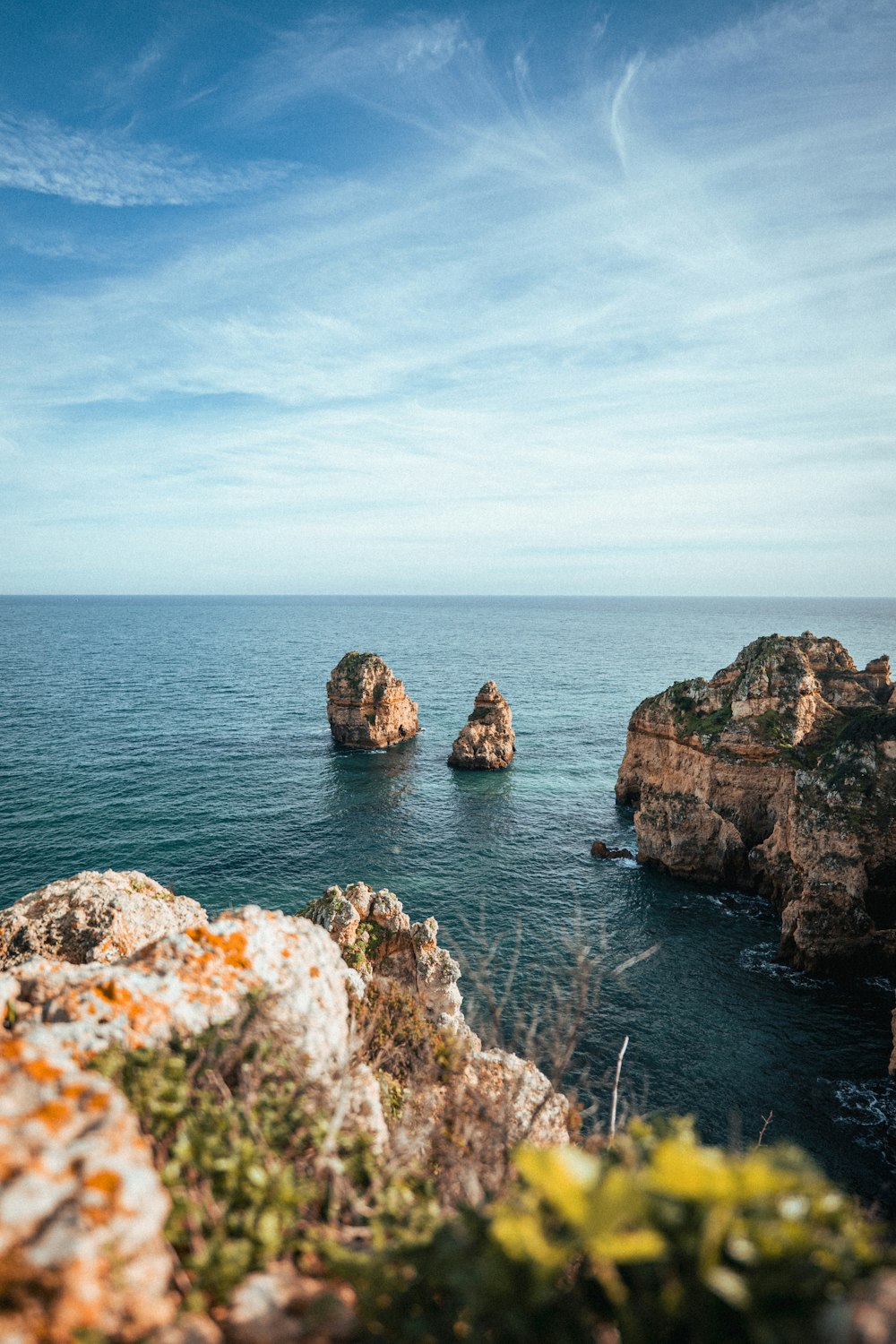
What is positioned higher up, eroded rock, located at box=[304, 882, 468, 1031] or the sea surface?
eroded rock, located at box=[304, 882, 468, 1031]

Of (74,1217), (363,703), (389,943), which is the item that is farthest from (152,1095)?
(363,703)

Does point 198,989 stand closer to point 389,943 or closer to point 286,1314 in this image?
point 286,1314

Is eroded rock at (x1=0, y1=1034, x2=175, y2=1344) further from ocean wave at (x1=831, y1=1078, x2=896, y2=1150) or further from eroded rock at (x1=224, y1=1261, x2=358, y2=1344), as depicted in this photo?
ocean wave at (x1=831, y1=1078, x2=896, y2=1150)

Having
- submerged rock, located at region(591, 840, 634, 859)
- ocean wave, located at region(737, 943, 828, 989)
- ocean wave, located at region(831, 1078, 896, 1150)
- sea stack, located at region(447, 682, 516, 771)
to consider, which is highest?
sea stack, located at region(447, 682, 516, 771)

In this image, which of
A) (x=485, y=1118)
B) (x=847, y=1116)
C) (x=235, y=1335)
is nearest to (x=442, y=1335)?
(x=235, y=1335)

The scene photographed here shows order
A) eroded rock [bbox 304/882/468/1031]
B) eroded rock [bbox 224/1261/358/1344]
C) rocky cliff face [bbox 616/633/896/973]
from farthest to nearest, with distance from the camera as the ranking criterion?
rocky cliff face [bbox 616/633/896/973]
eroded rock [bbox 304/882/468/1031]
eroded rock [bbox 224/1261/358/1344]

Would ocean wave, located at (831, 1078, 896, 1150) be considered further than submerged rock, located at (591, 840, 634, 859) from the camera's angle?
No

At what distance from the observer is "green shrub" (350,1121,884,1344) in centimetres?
345

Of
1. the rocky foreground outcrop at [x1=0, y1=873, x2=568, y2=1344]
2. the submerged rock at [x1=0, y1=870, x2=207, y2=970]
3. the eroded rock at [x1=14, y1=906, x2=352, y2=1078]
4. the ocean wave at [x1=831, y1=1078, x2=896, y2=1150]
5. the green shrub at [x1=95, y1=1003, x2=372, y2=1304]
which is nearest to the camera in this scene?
the rocky foreground outcrop at [x1=0, y1=873, x2=568, y2=1344]

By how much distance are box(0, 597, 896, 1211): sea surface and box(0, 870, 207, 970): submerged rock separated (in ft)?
27.9

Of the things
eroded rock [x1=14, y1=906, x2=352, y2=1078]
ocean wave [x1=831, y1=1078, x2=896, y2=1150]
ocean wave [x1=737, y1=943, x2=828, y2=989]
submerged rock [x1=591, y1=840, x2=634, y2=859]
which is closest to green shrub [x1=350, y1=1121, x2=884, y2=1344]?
eroded rock [x1=14, y1=906, x2=352, y2=1078]

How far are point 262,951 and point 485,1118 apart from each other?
3.96 m

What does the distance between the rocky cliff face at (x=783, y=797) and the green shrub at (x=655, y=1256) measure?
106ft

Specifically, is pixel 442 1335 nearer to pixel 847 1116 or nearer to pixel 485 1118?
pixel 485 1118
